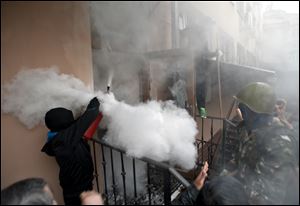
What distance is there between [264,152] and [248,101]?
0.67 m

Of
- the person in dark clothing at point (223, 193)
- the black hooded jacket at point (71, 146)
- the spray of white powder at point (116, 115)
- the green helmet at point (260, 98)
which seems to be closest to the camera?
the person in dark clothing at point (223, 193)

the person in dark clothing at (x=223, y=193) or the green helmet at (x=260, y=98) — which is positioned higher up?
the green helmet at (x=260, y=98)

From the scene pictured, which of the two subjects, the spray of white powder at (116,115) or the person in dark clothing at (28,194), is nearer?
the person in dark clothing at (28,194)

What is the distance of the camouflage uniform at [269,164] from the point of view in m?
2.17

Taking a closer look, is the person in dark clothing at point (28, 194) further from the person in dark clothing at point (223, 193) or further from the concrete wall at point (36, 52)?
the person in dark clothing at point (223, 193)

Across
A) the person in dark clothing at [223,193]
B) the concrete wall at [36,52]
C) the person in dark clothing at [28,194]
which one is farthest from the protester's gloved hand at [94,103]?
the person in dark clothing at [223,193]

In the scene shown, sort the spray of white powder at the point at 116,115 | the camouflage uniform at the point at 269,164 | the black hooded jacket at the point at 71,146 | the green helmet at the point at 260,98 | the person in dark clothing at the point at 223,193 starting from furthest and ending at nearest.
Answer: the black hooded jacket at the point at 71,146, the spray of white powder at the point at 116,115, the green helmet at the point at 260,98, the camouflage uniform at the point at 269,164, the person in dark clothing at the point at 223,193

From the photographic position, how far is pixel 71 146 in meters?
3.02

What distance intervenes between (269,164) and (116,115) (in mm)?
1752

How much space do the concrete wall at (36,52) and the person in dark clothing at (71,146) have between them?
0.45 m

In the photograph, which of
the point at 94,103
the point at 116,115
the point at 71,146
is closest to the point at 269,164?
the point at 116,115

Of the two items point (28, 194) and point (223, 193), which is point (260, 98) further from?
point (28, 194)

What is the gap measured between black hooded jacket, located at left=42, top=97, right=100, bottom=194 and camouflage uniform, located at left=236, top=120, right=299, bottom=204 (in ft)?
5.89

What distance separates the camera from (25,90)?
10.6 ft
